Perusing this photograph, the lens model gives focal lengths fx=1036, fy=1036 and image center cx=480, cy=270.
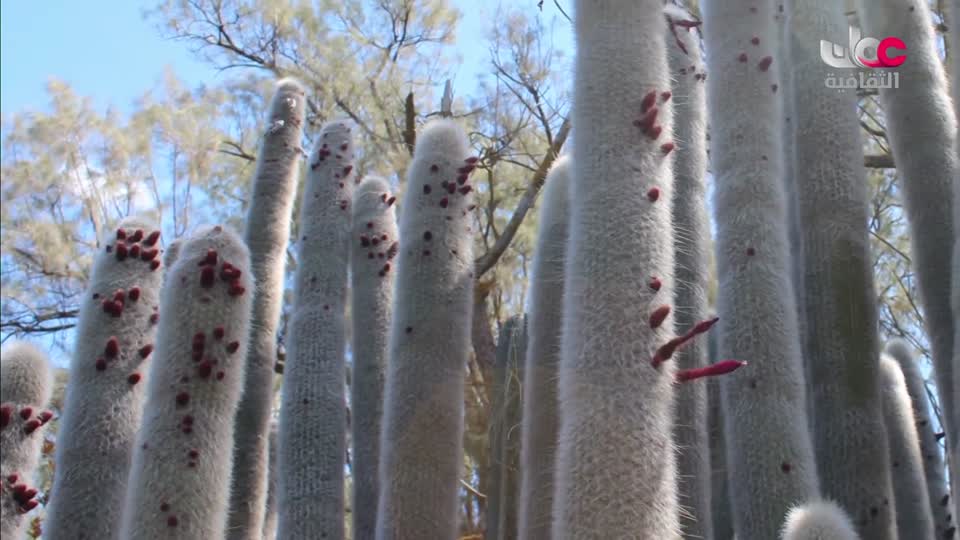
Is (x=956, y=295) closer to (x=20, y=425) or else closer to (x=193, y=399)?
(x=193, y=399)

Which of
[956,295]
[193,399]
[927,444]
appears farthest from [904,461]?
[193,399]

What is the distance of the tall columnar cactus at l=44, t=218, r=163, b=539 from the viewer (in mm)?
3770

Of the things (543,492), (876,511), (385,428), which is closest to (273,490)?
(385,428)

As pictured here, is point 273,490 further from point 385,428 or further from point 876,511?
point 876,511

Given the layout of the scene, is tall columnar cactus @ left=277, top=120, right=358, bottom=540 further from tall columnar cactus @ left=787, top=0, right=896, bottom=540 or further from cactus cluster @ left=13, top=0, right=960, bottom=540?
tall columnar cactus @ left=787, top=0, right=896, bottom=540

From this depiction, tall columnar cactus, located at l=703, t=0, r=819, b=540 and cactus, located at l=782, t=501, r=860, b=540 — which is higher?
tall columnar cactus, located at l=703, t=0, r=819, b=540

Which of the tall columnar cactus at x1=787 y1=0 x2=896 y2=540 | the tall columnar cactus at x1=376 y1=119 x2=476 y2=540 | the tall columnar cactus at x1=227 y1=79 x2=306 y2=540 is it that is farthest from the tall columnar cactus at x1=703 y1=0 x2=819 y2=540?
the tall columnar cactus at x1=227 y1=79 x2=306 y2=540

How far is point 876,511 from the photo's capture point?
159 inches

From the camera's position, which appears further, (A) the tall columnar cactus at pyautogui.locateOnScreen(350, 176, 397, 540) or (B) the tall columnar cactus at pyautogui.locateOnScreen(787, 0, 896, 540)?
(A) the tall columnar cactus at pyautogui.locateOnScreen(350, 176, 397, 540)

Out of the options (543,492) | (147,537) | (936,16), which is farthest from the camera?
(936,16)

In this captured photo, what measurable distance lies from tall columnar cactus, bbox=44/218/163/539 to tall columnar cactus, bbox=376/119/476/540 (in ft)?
3.39

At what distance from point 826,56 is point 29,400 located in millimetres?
3837

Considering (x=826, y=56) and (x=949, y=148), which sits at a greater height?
(x=826, y=56)

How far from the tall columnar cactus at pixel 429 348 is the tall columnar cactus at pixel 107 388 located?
3.39ft
